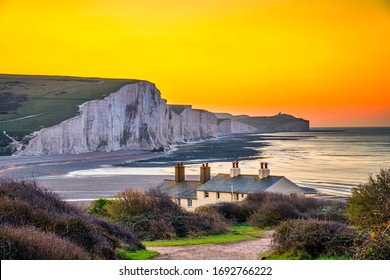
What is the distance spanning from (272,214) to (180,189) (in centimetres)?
1053

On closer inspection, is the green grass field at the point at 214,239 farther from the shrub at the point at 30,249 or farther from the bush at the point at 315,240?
the shrub at the point at 30,249

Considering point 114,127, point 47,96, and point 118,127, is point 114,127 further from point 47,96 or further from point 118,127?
point 47,96

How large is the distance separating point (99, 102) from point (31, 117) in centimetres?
856

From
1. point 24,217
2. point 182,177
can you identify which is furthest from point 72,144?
point 24,217

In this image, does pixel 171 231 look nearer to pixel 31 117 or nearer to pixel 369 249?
pixel 369 249

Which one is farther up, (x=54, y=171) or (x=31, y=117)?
(x=31, y=117)

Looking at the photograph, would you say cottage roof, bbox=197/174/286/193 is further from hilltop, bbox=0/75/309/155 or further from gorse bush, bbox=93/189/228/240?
hilltop, bbox=0/75/309/155

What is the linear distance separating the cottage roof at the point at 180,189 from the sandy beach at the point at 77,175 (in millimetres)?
1710

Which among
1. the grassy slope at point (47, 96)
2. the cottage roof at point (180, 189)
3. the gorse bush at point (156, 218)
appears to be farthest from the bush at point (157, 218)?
the grassy slope at point (47, 96)

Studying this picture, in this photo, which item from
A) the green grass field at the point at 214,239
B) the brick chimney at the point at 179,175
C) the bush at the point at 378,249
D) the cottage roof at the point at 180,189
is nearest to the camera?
the bush at the point at 378,249

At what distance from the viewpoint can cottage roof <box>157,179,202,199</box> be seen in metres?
27.7

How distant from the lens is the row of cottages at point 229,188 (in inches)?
1026

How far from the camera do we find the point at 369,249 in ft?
24.5

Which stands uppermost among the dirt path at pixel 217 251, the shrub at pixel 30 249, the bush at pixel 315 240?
the shrub at pixel 30 249
